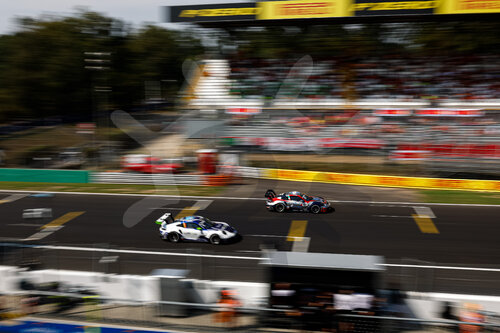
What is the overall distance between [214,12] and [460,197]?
59.3 feet

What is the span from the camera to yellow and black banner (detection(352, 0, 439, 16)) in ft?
77.1

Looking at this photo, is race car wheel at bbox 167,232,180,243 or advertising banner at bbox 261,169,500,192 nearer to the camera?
race car wheel at bbox 167,232,180,243

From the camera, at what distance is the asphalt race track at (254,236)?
27.3 ft

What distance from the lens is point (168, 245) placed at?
44.2ft

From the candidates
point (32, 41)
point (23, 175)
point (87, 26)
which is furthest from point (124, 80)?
point (23, 175)

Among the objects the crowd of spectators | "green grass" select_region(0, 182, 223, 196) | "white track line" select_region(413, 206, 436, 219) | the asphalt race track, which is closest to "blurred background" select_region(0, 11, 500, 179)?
the crowd of spectators

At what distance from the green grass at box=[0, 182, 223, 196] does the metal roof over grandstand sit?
1258 centimetres

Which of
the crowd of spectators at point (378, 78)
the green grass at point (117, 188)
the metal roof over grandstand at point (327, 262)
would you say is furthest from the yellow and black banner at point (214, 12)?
the metal roof over grandstand at point (327, 262)

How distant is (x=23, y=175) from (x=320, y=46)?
65.6 feet

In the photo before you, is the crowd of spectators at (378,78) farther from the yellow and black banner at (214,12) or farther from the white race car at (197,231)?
the white race car at (197,231)

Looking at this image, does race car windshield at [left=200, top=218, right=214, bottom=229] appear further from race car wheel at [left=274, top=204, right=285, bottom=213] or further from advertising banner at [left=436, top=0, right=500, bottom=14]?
advertising banner at [left=436, top=0, right=500, bottom=14]

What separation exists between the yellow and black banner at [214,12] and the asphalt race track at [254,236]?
13058mm

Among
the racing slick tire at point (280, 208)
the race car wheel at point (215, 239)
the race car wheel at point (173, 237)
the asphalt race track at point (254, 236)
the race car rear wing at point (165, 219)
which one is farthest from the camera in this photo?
the racing slick tire at point (280, 208)

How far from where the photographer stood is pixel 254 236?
555 inches
